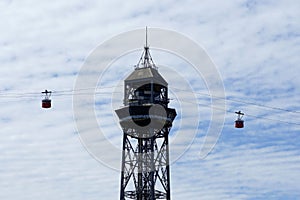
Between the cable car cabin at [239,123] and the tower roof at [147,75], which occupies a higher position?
the tower roof at [147,75]

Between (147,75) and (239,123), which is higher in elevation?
(147,75)

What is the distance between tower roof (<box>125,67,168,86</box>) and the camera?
6299 inches

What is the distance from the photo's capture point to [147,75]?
16025cm

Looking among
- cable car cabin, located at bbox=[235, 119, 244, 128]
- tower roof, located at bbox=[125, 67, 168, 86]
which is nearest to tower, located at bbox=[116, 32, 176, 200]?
tower roof, located at bbox=[125, 67, 168, 86]

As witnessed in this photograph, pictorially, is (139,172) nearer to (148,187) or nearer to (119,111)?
(148,187)

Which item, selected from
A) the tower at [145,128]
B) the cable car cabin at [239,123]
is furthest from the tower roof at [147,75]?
the cable car cabin at [239,123]

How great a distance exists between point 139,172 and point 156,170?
3.62 m

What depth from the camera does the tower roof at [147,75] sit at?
160000 millimetres

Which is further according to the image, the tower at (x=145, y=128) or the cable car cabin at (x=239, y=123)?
the tower at (x=145, y=128)

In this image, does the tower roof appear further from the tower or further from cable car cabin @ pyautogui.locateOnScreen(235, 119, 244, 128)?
cable car cabin @ pyautogui.locateOnScreen(235, 119, 244, 128)

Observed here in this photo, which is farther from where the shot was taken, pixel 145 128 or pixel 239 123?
pixel 145 128

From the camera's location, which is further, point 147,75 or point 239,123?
point 147,75

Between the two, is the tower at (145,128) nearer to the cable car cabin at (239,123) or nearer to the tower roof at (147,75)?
the tower roof at (147,75)

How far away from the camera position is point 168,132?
16588 centimetres
